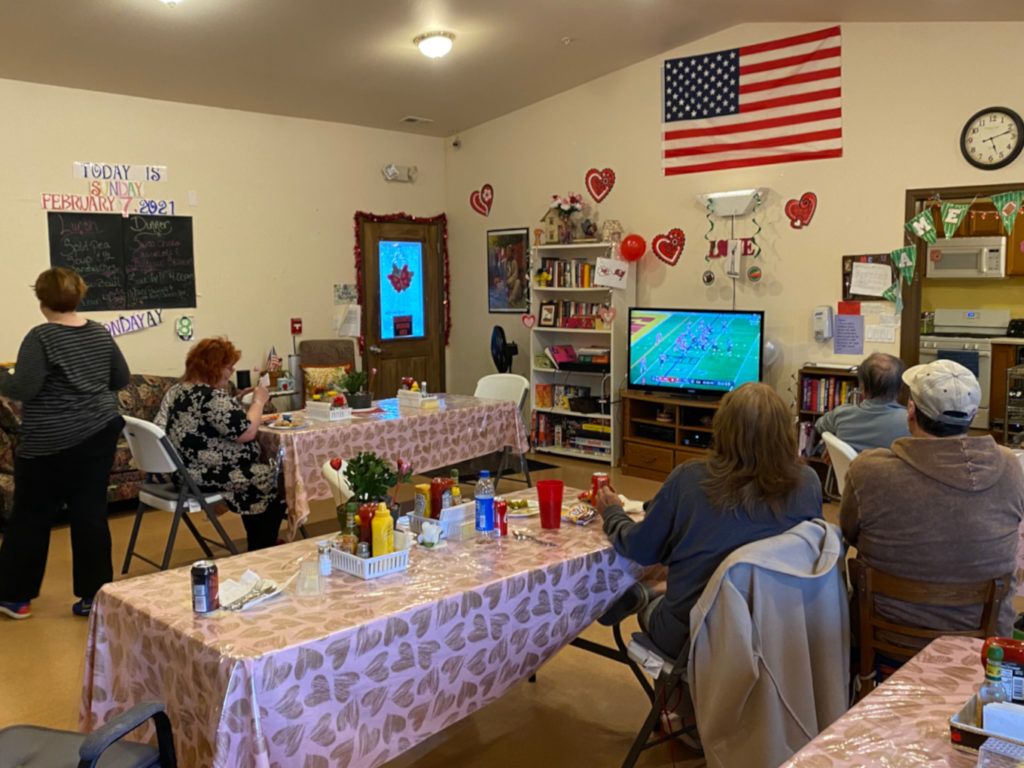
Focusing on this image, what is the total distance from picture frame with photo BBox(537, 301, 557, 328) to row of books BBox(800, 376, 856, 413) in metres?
2.26

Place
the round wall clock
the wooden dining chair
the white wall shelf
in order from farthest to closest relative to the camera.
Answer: the white wall shelf
the round wall clock
the wooden dining chair

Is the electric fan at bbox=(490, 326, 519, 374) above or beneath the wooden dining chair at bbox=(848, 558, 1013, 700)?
above

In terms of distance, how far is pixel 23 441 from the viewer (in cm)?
373

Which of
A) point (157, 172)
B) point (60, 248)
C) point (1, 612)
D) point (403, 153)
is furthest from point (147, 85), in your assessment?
point (1, 612)

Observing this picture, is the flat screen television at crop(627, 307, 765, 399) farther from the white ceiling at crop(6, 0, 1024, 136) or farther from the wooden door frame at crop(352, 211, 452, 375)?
the wooden door frame at crop(352, 211, 452, 375)

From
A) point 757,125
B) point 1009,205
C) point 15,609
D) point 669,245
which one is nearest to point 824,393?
point 1009,205

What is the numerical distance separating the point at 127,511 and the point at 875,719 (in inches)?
207

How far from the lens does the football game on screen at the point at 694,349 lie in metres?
6.05

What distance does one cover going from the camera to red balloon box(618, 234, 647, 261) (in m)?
6.77

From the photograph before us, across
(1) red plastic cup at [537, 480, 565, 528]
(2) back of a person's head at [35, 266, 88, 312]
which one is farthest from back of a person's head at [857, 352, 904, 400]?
(2) back of a person's head at [35, 266, 88, 312]

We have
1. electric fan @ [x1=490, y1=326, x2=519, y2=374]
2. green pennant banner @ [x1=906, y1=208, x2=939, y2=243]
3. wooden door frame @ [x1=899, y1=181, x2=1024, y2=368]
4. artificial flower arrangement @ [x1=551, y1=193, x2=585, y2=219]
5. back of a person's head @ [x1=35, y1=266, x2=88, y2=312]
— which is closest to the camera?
back of a person's head @ [x1=35, y1=266, x2=88, y2=312]

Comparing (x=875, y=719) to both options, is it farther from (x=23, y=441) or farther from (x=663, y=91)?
(x=663, y=91)

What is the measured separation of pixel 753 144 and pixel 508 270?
2518 mm

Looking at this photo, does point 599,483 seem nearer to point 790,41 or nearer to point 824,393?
point 824,393
